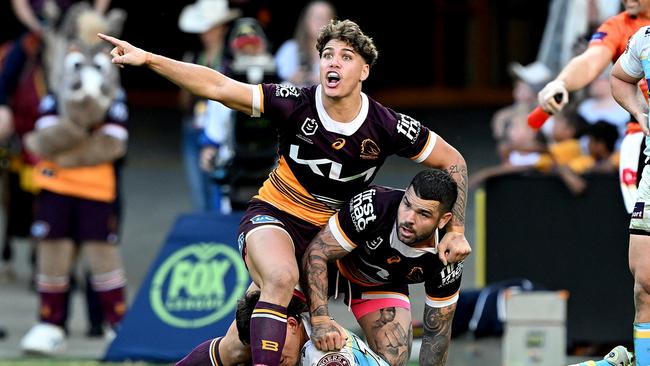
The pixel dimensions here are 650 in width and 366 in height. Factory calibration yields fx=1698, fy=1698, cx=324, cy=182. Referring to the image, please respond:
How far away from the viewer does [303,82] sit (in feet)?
42.0

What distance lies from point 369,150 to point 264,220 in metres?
0.64

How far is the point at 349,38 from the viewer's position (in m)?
8.57

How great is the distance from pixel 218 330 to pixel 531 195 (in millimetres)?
2359

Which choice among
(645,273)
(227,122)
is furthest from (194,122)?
(645,273)

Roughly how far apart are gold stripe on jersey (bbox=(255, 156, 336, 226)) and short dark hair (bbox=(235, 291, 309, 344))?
1.42 ft

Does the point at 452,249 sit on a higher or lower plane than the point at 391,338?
higher

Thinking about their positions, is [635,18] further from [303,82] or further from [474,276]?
[474,276]

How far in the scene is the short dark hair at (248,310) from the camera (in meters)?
8.64

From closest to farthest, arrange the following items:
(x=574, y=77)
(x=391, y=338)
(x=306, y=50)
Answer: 1. (x=391, y=338)
2. (x=574, y=77)
3. (x=306, y=50)

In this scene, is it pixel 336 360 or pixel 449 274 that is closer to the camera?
pixel 336 360

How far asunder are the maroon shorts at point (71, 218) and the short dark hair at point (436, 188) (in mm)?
4151

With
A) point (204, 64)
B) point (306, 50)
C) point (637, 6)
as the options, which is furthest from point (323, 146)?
point (306, 50)

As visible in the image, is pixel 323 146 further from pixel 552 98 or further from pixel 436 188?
pixel 552 98

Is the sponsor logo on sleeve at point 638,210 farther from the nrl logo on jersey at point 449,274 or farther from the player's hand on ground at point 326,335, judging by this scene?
the player's hand on ground at point 326,335
